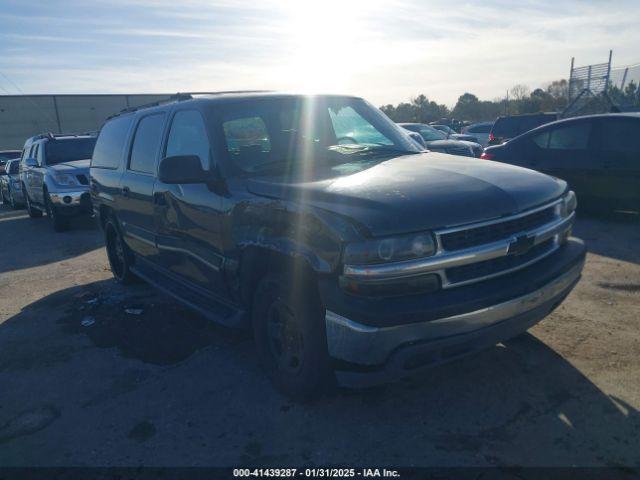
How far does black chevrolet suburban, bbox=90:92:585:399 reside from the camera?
272 centimetres

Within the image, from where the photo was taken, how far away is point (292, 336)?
3.35 m

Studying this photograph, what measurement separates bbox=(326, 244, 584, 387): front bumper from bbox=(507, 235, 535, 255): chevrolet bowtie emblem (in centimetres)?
26

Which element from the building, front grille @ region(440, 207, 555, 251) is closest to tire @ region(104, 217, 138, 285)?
front grille @ region(440, 207, 555, 251)

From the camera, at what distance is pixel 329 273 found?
2844 millimetres

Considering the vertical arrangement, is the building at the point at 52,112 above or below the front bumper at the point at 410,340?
above

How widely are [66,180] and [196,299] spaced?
778cm

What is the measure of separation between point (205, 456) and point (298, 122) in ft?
8.42

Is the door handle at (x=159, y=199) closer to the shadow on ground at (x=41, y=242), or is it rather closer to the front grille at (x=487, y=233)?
the front grille at (x=487, y=233)

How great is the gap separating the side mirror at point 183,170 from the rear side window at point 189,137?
223 millimetres

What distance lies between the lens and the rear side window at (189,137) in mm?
3998

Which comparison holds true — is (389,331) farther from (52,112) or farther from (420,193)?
(52,112)

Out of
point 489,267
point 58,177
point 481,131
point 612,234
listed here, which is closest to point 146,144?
point 489,267

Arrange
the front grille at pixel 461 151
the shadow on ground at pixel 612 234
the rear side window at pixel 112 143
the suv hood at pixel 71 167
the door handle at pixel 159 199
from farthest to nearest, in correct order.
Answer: the front grille at pixel 461 151
the suv hood at pixel 71 167
the shadow on ground at pixel 612 234
the rear side window at pixel 112 143
the door handle at pixel 159 199

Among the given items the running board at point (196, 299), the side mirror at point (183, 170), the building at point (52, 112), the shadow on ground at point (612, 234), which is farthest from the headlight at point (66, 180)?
the building at point (52, 112)
